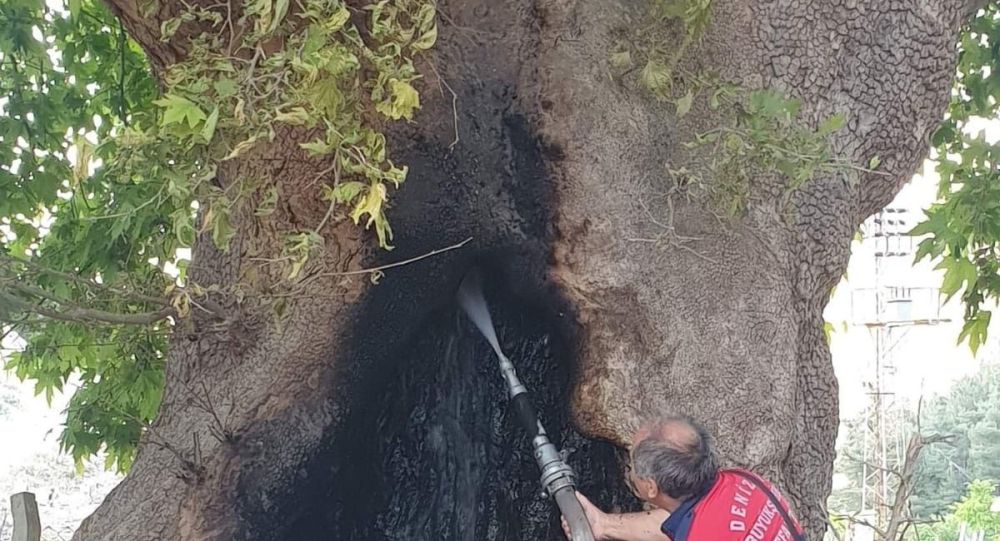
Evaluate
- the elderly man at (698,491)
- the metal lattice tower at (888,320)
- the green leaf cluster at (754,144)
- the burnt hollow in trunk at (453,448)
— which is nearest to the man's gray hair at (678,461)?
the elderly man at (698,491)

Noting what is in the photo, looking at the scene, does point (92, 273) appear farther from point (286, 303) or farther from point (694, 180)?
point (694, 180)

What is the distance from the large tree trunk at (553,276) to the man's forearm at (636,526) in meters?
0.16

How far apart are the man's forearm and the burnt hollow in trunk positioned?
6.7 inches

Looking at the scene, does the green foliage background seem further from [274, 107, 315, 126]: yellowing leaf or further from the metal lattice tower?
the metal lattice tower

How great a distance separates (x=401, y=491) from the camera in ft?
9.97

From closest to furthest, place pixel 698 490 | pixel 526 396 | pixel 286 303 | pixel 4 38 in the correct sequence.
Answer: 1. pixel 698 490
2. pixel 286 303
3. pixel 526 396
4. pixel 4 38

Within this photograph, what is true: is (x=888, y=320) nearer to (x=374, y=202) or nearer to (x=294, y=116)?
(x=374, y=202)

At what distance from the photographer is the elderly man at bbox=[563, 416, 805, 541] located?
84.7 inches

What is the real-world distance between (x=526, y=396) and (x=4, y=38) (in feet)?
8.05

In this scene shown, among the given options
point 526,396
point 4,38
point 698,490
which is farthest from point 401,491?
point 4,38

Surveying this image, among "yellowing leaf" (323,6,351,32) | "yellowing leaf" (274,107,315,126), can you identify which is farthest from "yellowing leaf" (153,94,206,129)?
"yellowing leaf" (323,6,351,32)

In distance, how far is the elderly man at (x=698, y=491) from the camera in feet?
7.06

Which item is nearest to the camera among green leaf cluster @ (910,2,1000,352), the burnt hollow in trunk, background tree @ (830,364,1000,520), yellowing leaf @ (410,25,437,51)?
yellowing leaf @ (410,25,437,51)

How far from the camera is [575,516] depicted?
8.04 feet
